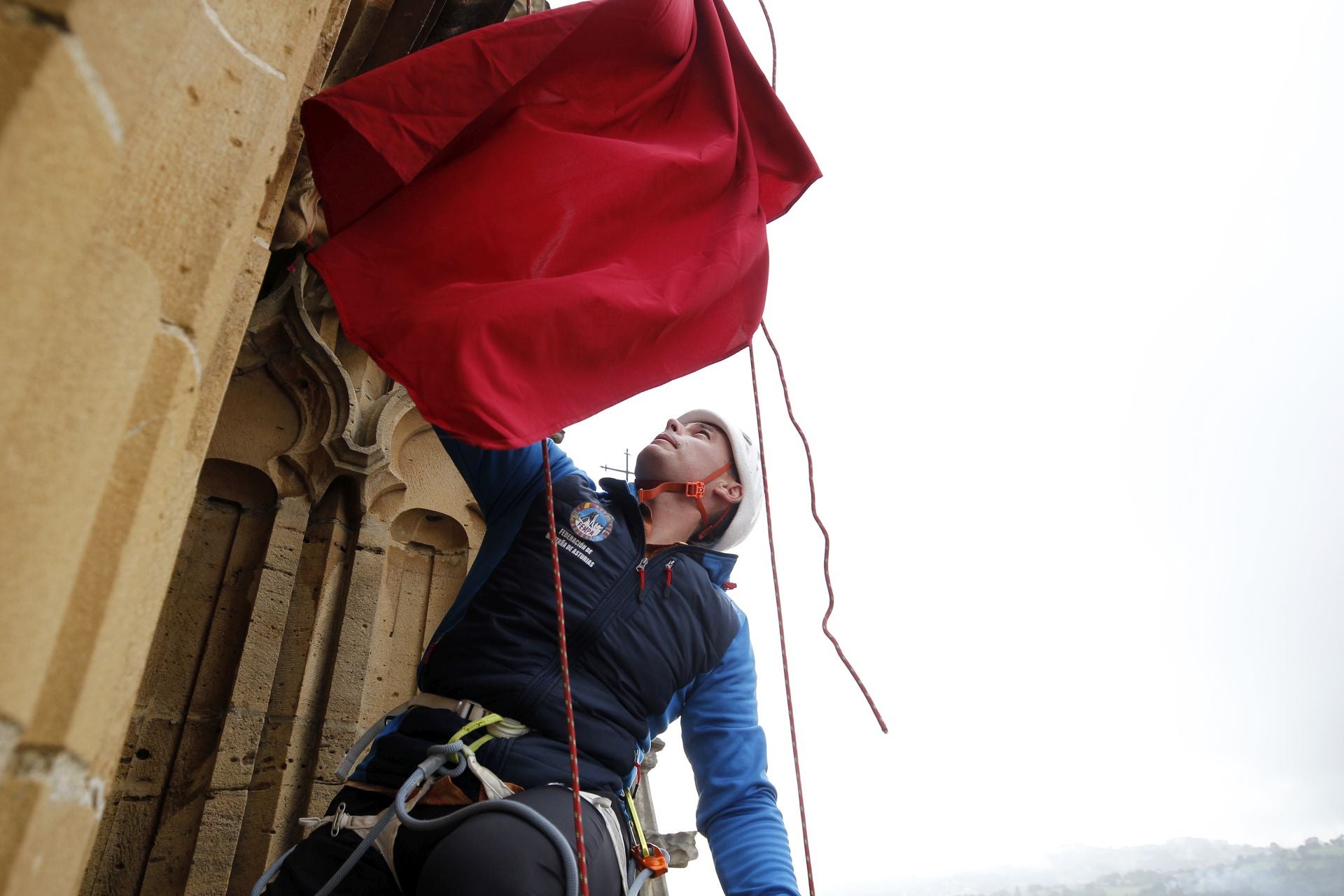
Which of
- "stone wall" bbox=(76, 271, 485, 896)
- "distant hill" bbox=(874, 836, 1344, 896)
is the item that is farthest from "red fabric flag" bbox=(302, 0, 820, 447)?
"distant hill" bbox=(874, 836, 1344, 896)

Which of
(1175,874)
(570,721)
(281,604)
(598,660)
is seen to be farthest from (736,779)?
(1175,874)

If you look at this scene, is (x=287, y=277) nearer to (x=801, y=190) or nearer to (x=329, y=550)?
(x=329, y=550)

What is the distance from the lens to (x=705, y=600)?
6.29 feet

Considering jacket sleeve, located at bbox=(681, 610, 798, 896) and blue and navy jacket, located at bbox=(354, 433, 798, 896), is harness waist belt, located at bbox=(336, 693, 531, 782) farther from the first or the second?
jacket sleeve, located at bbox=(681, 610, 798, 896)

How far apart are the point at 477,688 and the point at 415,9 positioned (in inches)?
89.6

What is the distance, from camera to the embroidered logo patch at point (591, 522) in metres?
1.83

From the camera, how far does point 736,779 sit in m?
1.95

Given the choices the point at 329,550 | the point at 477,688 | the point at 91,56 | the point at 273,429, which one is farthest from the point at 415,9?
the point at 91,56

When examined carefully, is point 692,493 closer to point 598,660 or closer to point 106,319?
point 598,660

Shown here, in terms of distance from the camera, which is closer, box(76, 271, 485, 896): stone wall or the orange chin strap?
the orange chin strap

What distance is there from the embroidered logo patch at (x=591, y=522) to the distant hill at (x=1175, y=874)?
3598 cm

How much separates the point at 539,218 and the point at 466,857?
1.13 meters

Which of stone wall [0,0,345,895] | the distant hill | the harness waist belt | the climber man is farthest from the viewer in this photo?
the distant hill

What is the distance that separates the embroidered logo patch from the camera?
1826 mm
